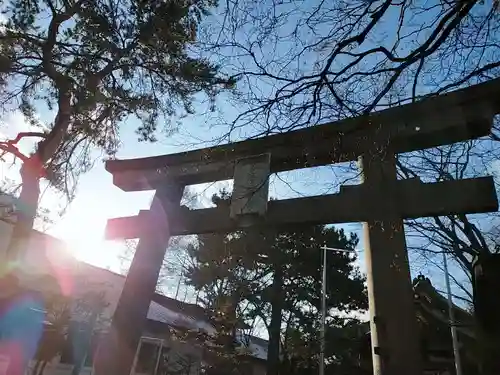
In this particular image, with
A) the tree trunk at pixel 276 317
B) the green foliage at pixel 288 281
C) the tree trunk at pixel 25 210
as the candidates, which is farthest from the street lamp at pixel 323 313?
the tree trunk at pixel 25 210

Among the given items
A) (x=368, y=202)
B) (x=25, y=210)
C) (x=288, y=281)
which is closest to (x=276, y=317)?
(x=288, y=281)

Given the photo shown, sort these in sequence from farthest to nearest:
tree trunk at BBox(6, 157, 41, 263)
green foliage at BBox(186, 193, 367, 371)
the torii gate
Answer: green foliage at BBox(186, 193, 367, 371)
tree trunk at BBox(6, 157, 41, 263)
the torii gate

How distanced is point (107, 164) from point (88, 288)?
31.1ft

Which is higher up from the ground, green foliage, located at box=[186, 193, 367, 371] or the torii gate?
green foliage, located at box=[186, 193, 367, 371]

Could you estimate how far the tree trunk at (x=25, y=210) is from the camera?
20.2 ft

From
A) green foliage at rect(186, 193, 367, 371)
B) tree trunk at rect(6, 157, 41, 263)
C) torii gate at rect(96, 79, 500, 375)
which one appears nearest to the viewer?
torii gate at rect(96, 79, 500, 375)

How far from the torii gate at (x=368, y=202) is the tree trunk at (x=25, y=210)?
2.76m

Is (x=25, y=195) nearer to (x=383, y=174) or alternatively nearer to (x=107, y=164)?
(x=107, y=164)

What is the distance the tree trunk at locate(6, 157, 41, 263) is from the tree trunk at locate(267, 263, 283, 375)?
32.5 ft

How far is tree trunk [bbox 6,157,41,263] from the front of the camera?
6.16 metres

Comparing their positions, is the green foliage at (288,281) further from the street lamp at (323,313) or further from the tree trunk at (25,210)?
the tree trunk at (25,210)

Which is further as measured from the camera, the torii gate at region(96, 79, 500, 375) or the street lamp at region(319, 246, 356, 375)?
the street lamp at region(319, 246, 356, 375)

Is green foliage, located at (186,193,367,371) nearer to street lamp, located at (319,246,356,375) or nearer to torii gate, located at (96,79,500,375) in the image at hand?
street lamp, located at (319,246,356,375)

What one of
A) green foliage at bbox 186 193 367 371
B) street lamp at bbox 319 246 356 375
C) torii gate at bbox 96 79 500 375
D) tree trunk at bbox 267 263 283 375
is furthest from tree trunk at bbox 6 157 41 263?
street lamp at bbox 319 246 356 375
